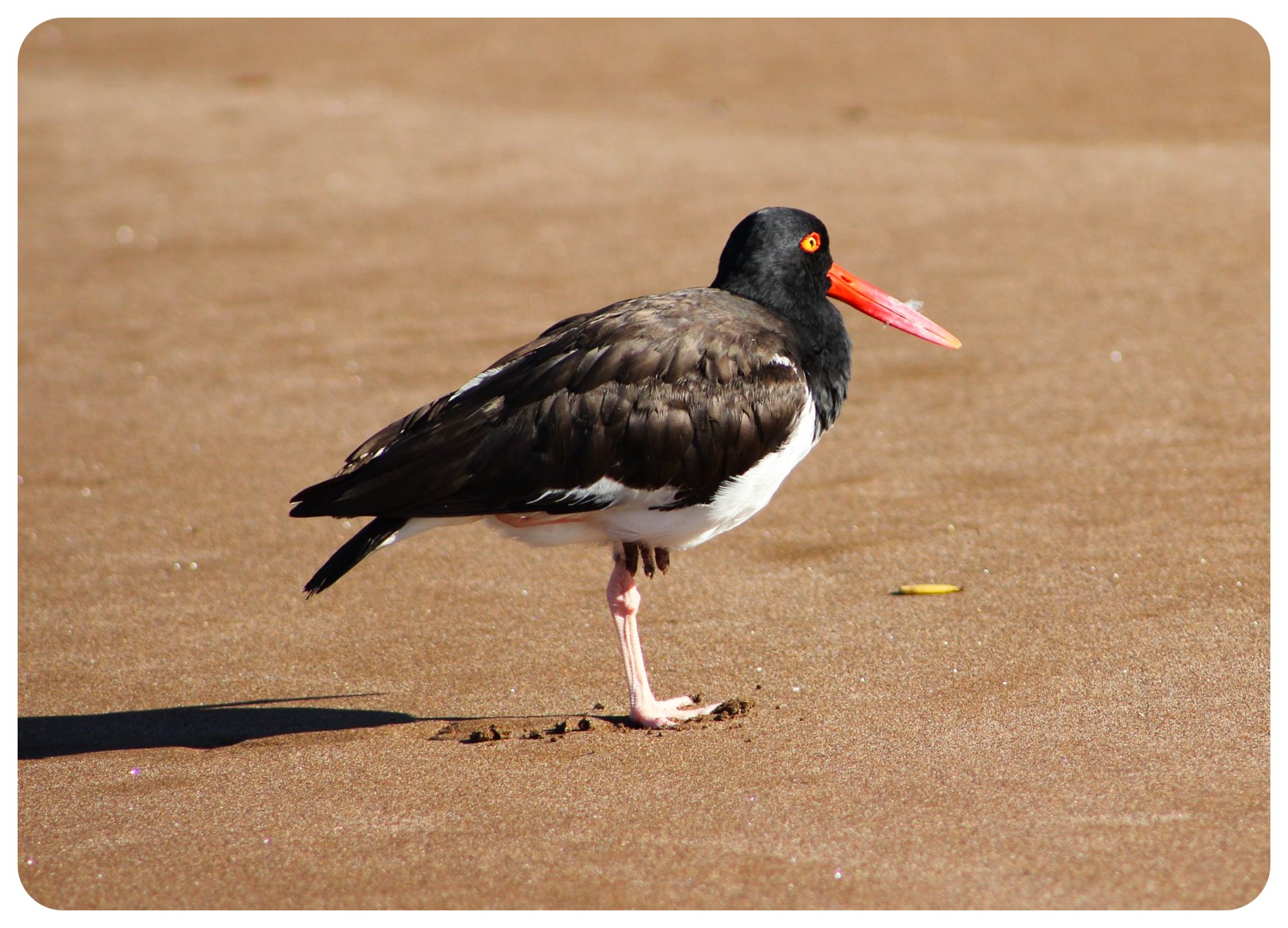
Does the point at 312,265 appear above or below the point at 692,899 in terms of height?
above

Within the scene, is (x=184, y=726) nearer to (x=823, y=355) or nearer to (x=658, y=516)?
(x=658, y=516)

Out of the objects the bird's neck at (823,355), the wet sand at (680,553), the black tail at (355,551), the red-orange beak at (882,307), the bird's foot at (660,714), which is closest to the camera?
the wet sand at (680,553)

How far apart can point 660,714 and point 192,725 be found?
5.66ft

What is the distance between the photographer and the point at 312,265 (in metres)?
11.3

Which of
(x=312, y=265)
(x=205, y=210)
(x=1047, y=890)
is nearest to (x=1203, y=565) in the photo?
(x=1047, y=890)

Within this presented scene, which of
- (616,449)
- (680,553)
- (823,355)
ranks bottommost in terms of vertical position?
(680,553)

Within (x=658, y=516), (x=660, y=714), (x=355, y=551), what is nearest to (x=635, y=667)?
(x=660, y=714)

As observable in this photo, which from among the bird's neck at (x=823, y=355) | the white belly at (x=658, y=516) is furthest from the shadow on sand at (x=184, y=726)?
the bird's neck at (x=823, y=355)

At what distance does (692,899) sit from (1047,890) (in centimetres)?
93

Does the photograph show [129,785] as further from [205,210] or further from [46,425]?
Result: [205,210]

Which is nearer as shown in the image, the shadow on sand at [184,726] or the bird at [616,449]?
the bird at [616,449]

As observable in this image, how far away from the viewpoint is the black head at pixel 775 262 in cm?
557

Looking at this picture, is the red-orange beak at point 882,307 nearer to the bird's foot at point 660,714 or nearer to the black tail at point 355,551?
the bird's foot at point 660,714

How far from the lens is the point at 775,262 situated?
5.59m
